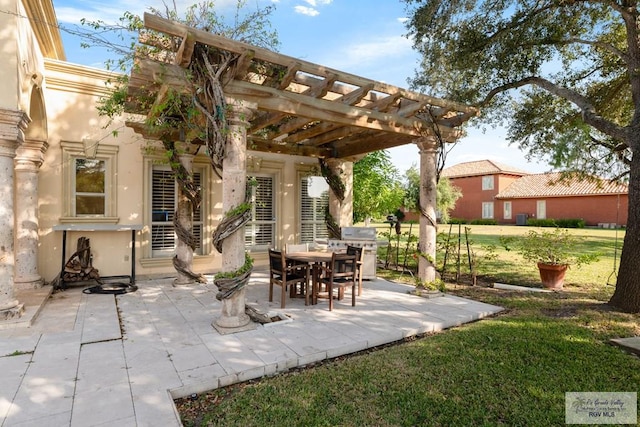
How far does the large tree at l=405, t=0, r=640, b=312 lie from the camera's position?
4906 millimetres

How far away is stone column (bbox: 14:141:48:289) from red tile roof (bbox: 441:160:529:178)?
104 feet

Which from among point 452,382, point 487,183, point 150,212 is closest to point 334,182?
point 150,212

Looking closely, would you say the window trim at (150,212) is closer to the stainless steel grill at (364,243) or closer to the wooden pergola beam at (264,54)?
the stainless steel grill at (364,243)

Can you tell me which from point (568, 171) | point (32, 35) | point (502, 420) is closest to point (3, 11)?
point (32, 35)

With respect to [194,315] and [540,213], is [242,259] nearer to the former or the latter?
[194,315]

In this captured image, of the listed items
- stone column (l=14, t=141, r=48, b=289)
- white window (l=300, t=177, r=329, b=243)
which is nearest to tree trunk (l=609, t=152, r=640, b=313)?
white window (l=300, t=177, r=329, b=243)

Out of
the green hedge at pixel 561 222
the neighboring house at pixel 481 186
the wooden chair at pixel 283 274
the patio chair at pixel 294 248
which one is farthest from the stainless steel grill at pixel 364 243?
the neighboring house at pixel 481 186

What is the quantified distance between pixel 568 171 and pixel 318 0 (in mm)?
6573

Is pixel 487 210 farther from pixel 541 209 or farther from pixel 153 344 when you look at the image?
pixel 153 344

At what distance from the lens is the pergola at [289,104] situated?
3.51 metres

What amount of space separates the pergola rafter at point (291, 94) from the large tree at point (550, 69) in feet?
4.01

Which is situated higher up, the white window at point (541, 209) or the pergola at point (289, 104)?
the pergola at point (289, 104)

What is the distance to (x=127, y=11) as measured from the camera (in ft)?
11.9

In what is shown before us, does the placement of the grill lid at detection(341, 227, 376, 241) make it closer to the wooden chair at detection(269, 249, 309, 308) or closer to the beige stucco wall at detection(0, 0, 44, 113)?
the wooden chair at detection(269, 249, 309, 308)
